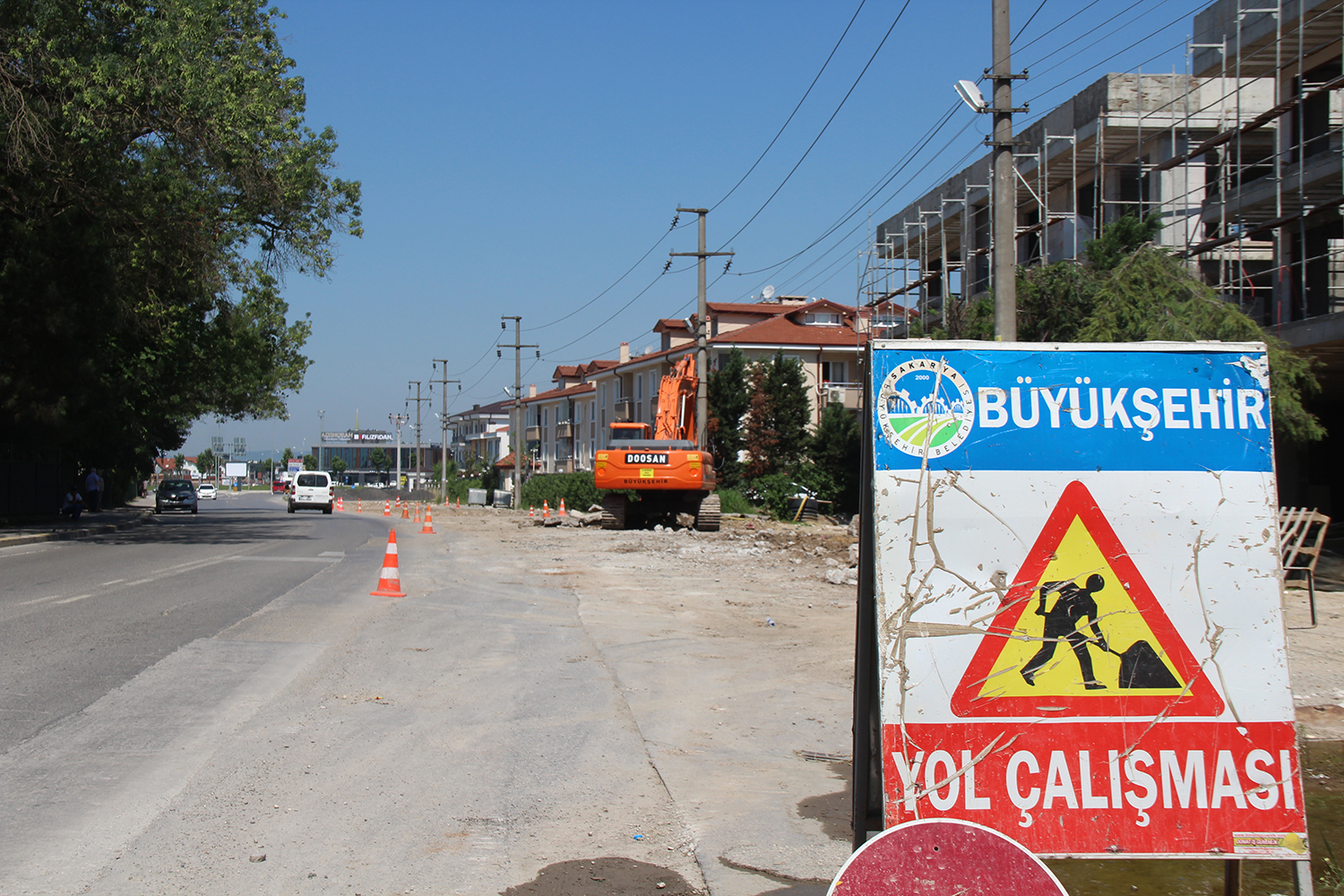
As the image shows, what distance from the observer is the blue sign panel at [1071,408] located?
3.46 meters

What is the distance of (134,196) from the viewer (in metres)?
24.0

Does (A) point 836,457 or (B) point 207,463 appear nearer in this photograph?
(A) point 836,457

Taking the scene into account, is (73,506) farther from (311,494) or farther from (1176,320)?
(1176,320)

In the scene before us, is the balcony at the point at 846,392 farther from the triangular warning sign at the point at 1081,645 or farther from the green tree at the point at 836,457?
the triangular warning sign at the point at 1081,645

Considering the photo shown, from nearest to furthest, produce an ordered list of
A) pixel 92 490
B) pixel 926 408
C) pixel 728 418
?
pixel 926 408 < pixel 92 490 < pixel 728 418

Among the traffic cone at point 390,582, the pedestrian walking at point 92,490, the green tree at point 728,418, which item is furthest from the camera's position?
the green tree at point 728,418

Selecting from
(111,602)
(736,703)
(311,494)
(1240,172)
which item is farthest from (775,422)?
(736,703)

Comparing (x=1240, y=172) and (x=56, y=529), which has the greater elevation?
(x=1240, y=172)

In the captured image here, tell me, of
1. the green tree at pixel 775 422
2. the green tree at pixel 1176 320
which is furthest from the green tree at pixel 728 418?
the green tree at pixel 1176 320

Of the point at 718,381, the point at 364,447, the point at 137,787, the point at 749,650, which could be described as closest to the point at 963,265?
the point at 718,381

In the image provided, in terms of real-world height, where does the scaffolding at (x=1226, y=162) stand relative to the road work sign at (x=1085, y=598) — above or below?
above

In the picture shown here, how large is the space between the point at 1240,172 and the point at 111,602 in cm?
2099

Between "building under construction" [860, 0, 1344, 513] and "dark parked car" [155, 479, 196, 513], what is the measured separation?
3497 cm

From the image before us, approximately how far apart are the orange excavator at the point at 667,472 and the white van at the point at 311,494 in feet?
73.6
